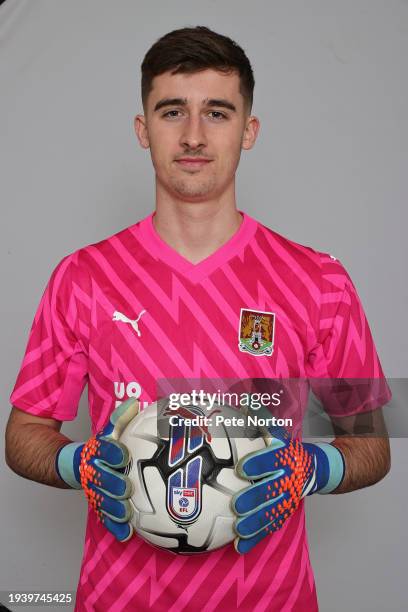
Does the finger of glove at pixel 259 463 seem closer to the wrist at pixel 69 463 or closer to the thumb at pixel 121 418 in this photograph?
the thumb at pixel 121 418

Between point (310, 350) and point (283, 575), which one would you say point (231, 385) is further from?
point (283, 575)

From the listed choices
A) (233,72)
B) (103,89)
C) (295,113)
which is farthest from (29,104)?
(233,72)

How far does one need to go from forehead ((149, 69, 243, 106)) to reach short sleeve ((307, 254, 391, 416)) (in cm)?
42

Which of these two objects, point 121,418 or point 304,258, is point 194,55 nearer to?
point 304,258

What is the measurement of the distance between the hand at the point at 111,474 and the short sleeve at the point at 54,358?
0.19 m

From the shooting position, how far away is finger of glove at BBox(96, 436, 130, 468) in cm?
141

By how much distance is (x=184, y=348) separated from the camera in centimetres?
163

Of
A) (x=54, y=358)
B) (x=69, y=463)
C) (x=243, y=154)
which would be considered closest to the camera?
(x=69, y=463)

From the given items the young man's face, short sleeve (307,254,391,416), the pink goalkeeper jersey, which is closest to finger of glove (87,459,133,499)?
the pink goalkeeper jersey

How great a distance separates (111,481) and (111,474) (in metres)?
0.01

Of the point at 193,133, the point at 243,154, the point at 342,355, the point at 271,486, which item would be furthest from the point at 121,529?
the point at 243,154

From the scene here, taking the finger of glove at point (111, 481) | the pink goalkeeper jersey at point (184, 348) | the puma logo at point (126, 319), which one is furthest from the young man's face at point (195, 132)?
the finger of glove at point (111, 481)

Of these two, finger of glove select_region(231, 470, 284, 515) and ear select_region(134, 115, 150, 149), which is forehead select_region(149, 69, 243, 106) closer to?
ear select_region(134, 115, 150, 149)

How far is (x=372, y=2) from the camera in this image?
2498 mm
